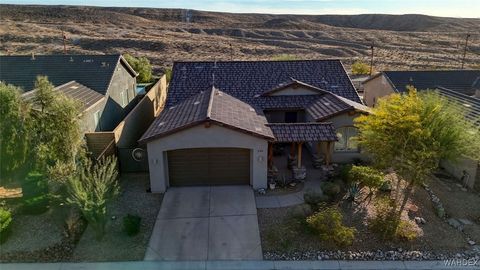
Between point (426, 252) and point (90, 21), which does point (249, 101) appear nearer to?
point (426, 252)

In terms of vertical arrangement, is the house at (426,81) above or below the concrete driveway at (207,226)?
above

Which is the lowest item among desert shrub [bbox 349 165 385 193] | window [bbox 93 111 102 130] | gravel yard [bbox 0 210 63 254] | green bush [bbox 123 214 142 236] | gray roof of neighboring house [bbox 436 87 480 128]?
gravel yard [bbox 0 210 63 254]

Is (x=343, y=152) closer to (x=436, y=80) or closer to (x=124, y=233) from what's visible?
(x=124, y=233)

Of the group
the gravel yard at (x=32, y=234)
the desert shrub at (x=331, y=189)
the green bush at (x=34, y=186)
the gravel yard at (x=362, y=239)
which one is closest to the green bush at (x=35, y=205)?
the gravel yard at (x=32, y=234)

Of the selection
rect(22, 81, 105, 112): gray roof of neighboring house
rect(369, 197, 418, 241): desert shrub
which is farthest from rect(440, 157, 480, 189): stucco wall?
rect(22, 81, 105, 112): gray roof of neighboring house

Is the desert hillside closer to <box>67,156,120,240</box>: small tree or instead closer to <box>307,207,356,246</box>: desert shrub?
<box>67,156,120,240</box>: small tree

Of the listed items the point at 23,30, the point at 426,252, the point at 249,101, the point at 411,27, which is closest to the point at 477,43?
the point at 411,27

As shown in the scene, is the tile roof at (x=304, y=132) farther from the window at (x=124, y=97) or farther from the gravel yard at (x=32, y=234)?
the window at (x=124, y=97)
